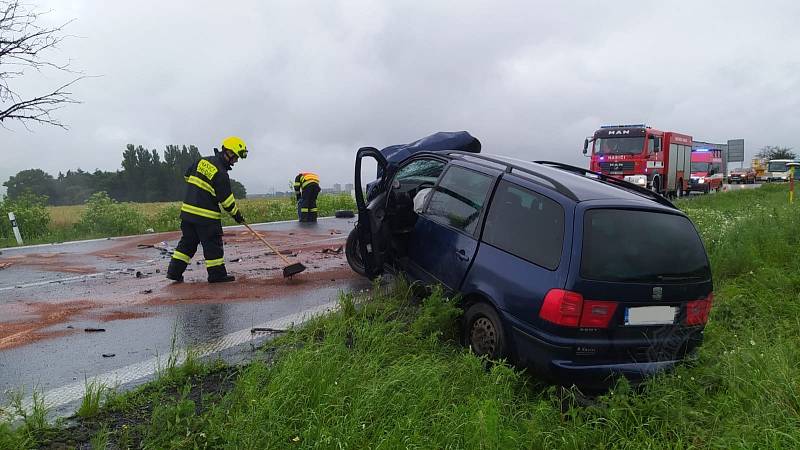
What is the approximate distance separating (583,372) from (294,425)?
185cm

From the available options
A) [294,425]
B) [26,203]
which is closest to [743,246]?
[294,425]

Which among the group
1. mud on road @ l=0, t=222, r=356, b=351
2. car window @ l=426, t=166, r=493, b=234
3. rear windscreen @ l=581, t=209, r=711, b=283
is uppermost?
car window @ l=426, t=166, r=493, b=234

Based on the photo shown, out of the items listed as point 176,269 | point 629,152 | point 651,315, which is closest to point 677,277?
point 651,315

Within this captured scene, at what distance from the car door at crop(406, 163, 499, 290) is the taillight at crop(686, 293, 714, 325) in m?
1.57

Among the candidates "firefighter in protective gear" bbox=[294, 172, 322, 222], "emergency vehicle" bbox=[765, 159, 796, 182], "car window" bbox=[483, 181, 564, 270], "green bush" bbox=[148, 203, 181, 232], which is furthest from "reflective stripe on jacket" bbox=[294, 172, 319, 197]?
→ "emergency vehicle" bbox=[765, 159, 796, 182]

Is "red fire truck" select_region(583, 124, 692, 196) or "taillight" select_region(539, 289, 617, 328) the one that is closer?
"taillight" select_region(539, 289, 617, 328)

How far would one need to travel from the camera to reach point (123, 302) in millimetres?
5773

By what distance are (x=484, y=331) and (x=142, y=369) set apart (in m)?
2.51

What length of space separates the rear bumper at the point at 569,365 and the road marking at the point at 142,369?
197 cm

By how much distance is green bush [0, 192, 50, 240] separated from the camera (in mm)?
12352

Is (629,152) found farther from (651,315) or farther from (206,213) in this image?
(651,315)

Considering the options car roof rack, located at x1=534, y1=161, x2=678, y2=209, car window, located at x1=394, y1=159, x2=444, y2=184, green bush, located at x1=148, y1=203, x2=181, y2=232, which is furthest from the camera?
green bush, located at x1=148, y1=203, x2=181, y2=232

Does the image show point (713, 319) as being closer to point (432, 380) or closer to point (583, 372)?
point (583, 372)

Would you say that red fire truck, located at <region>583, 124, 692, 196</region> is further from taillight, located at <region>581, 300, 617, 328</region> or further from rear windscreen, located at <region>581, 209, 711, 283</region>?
taillight, located at <region>581, 300, 617, 328</region>
